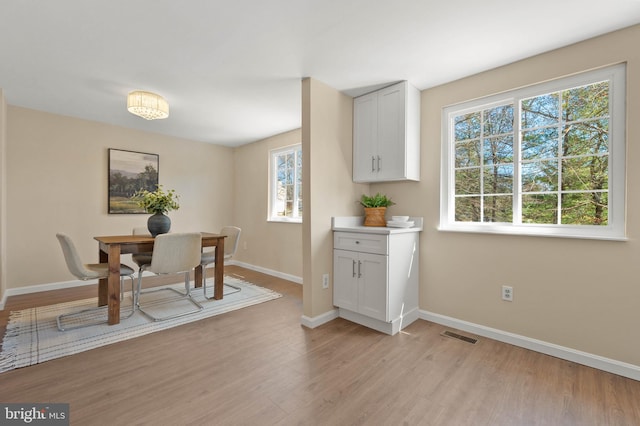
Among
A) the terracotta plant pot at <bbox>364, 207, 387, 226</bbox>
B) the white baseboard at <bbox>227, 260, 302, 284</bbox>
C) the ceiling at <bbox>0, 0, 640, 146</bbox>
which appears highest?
the ceiling at <bbox>0, 0, 640, 146</bbox>

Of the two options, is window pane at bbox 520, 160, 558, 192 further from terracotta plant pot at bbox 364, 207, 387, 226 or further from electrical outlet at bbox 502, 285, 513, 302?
terracotta plant pot at bbox 364, 207, 387, 226

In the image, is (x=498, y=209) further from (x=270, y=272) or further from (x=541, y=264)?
(x=270, y=272)

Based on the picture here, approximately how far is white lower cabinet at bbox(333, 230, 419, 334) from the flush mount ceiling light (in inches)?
87.6

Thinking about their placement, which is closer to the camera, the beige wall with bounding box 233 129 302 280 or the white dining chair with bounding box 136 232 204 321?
the white dining chair with bounding box 136 232 204 321

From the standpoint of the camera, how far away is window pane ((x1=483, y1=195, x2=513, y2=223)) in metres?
2.51


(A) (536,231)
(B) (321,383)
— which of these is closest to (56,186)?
(B) (321,383)

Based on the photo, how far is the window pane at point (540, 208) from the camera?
229 centimetres

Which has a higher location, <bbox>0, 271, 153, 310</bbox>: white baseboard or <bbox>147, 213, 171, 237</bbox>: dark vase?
<bbox>147, 213, 171, 237</bbox>: dark vase

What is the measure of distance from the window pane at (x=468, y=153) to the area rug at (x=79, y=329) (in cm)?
266

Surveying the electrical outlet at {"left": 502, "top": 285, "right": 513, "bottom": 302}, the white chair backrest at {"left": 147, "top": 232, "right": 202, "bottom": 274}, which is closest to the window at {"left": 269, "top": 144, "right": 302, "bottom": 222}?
the white chair backrest at {"left": 147, "top": 232, "right": 202, "bottom": 274}

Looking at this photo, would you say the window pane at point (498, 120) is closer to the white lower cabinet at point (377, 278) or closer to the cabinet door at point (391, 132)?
the cabinet door at point (391, 132)

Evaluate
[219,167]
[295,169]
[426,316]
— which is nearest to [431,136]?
[426,316]

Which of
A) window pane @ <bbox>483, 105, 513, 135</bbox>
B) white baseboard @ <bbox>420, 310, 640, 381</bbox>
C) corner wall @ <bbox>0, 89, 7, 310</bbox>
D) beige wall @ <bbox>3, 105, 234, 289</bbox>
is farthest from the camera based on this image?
beige wall @ <bbox>3, 105, 234, 289</bbox>

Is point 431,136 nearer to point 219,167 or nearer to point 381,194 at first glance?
point 381,194
